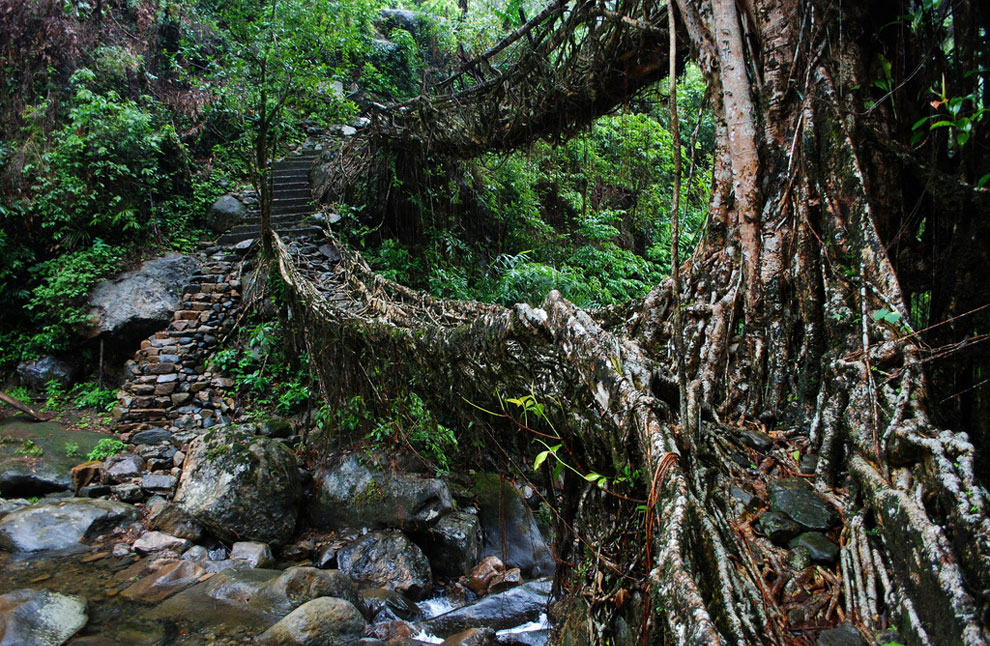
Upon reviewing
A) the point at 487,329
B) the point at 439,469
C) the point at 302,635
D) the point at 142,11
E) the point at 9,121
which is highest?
the point at 142,11

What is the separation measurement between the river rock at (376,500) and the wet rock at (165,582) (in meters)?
1.24

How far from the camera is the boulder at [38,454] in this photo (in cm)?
509

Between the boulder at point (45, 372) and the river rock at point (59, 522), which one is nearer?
the river rock at point (59, 522)

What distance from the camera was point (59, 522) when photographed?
4.55m

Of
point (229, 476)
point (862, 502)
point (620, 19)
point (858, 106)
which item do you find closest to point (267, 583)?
point (229, 476)

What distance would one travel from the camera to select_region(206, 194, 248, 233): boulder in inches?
357

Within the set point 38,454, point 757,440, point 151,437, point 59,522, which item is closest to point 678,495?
point 757,440

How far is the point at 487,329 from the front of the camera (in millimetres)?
2881

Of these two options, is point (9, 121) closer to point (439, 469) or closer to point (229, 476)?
point (229, 476)

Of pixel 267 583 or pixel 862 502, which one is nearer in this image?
pixel 862 502

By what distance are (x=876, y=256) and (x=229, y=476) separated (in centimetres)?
506

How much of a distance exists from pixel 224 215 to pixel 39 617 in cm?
709

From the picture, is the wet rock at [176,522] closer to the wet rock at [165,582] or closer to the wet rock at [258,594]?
the wet rock at [165,582]

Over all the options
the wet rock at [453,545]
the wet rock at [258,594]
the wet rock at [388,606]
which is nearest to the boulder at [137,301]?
the wet rock at [258,594]
